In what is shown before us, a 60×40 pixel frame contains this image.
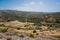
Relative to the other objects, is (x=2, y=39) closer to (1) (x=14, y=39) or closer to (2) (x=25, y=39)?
(1) (x=14, y=39)

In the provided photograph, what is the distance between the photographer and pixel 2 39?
13.4m

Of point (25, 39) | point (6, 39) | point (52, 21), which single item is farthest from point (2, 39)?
point (52, 21)

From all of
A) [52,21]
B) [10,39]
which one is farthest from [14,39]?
[52,21]

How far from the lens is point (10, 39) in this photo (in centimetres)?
1373

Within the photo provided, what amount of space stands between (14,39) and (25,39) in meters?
1.16

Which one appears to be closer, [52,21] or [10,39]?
[10,39]

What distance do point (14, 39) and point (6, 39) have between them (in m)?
0.67

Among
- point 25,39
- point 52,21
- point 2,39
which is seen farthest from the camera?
point 52,21

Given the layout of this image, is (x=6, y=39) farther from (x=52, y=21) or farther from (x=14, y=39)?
(x=52, y=21)

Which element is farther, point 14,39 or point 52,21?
point 52,21

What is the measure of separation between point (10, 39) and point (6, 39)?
33 cm

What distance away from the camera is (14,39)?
13.7 m

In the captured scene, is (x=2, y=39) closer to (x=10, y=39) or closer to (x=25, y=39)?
(x=10, y=39)

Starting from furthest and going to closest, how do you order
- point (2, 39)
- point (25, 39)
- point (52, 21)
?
1. point (52, 21)
2. point (25, 39)
3. point (2, 39)
